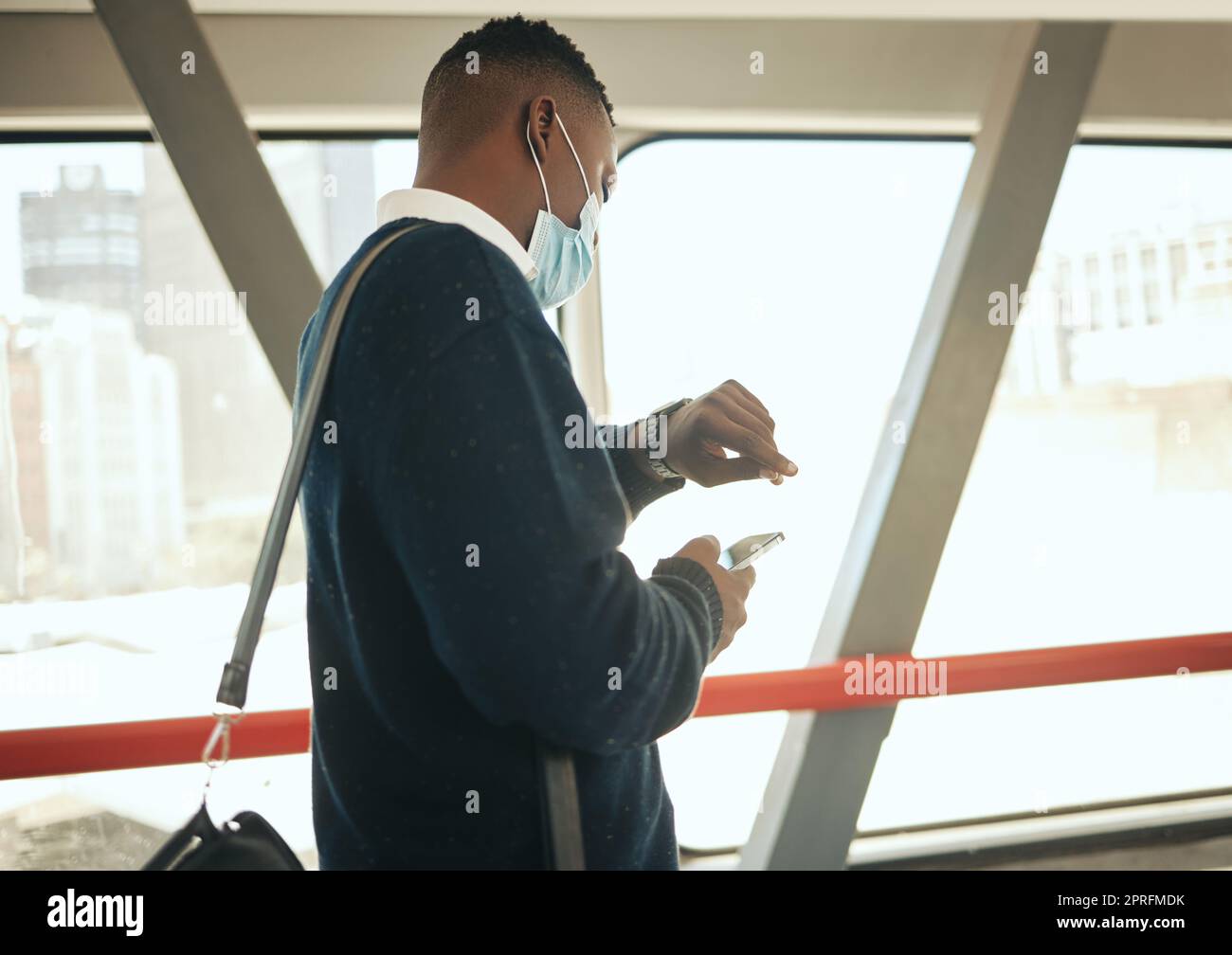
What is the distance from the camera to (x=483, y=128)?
3.27 ft

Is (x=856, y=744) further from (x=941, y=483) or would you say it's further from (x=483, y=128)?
(x=483, y=128)

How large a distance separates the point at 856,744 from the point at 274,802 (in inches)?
73.6

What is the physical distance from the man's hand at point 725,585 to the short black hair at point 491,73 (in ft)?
1.76

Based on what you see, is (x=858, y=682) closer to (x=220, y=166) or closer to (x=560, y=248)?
(x=560, y=248)

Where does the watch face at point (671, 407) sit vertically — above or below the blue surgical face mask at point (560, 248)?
below

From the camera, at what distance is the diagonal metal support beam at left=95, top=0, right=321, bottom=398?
2197 millimetres

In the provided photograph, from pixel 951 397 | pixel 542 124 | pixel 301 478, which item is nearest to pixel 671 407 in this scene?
pixel 542 124

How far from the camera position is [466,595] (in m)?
0.77

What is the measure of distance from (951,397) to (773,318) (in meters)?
0.64

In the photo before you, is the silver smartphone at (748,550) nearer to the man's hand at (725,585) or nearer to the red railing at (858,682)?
the man's hand at (725,585)

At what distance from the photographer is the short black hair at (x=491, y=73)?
1.00 metres

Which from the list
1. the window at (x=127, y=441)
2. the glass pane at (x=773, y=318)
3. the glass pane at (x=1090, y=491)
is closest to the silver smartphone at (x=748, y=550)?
the glass pane at (x=773, y=318)

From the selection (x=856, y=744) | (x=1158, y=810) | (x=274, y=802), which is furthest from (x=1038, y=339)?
(x=274, y=802)
